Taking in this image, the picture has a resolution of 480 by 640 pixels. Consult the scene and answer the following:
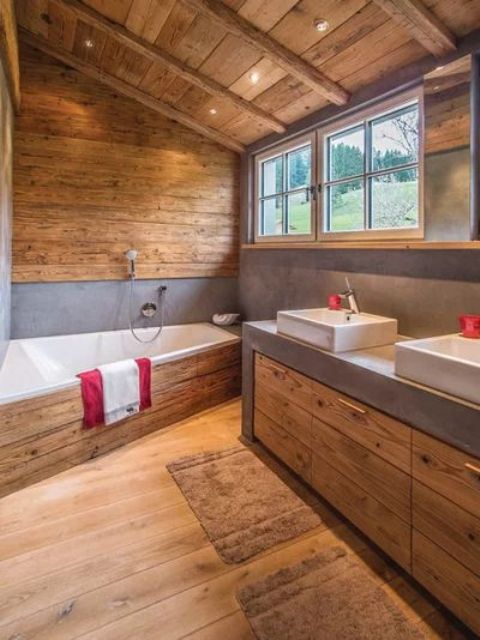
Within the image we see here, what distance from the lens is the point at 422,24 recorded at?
6.12ft

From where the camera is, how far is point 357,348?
2.04 m

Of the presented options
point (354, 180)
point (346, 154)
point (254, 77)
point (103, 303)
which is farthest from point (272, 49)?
point (103, 303)

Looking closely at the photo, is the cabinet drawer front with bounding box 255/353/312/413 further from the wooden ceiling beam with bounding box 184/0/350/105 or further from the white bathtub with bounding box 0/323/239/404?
the wooden ceiling beam with bounding box 184/0/350/105

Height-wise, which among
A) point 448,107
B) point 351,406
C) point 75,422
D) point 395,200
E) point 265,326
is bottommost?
point 75,422

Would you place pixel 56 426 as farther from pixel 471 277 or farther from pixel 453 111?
pixel 453 111

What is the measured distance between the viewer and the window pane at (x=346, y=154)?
8.77ft

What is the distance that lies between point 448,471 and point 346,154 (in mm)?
2169

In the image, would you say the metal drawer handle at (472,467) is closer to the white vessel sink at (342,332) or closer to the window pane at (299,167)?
the white vessel sink at (342,332)

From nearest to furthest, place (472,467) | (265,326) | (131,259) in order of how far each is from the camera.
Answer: (472,467) → (265,326) → (131,259)

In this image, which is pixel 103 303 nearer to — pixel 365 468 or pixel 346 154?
pixel 346 154

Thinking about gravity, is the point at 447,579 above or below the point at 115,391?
below

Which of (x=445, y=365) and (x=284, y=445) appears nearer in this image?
(x=445, y=365)

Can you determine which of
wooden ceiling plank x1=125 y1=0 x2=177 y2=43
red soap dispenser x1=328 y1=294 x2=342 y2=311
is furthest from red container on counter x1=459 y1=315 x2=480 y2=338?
wooden ceiling plank x1=125 y1=0 x2=177 y2=43

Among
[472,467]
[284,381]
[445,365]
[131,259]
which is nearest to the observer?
[472,467]
